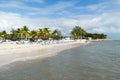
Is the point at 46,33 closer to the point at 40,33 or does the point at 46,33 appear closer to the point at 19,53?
the point at 40,33

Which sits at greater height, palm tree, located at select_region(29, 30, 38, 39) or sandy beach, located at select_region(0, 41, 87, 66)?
palm tree, located at select_region(29, 30, 38, 39)

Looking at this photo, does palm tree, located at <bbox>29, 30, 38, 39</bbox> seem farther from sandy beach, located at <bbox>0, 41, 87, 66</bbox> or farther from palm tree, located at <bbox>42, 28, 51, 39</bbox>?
sandy beach, located at <bbox>0, 41, 87, 66</bbox>

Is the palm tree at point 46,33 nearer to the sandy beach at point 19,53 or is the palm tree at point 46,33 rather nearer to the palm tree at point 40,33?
the palm tree at point 40,33

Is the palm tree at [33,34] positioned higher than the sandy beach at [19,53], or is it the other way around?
the palm tree at [33,34]

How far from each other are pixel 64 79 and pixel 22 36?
3648 inches

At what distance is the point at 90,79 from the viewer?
58.4 ft

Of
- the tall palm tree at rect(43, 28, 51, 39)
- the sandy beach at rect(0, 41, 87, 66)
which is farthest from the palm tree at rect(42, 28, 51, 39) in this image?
the sandy beach at rect(0, 41, 87, 66)

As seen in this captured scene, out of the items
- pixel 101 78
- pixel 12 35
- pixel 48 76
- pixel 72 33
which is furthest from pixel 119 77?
pixel 72 33

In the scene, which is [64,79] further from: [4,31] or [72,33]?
[72,33]

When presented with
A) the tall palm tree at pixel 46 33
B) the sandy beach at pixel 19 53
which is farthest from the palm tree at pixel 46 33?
the sandy beach at pixel 19 53

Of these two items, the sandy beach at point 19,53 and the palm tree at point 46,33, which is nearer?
the sandy beach at point 19,53

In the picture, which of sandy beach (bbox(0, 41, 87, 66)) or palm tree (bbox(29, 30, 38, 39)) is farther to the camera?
palm tree (bbox(29, 30, 38, 39))

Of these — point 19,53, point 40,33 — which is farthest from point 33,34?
point 19,53

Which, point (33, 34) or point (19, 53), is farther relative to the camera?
point (33, 34)
